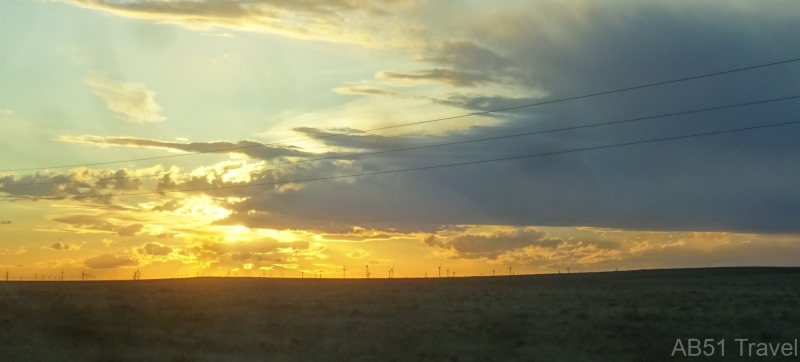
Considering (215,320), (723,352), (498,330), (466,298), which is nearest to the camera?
(723,352)

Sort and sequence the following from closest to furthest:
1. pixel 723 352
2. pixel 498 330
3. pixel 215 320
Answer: pixel 723 352 < pixel 498 330 < pixel 215 320

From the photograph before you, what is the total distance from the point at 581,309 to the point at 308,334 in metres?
23.5

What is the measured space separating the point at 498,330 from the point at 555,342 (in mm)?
4618

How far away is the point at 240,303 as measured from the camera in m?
74.3

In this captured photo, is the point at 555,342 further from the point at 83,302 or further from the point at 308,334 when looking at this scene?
the point at 83,302

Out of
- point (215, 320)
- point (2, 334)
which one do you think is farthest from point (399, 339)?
point (2, 334)

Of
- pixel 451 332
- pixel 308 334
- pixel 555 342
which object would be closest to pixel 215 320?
pixel 308 334

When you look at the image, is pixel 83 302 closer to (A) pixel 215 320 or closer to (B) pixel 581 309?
(A) pixel 215 320

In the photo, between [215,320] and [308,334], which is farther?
[215,320]

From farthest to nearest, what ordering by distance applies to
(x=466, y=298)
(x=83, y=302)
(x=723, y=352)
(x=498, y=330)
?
(x=466, y=298) < (x=83, y=302) < (x=498, y=330) < (x=723, y=352)

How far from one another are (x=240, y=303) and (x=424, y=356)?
123ft

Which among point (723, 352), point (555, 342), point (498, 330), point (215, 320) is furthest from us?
point (215, 320)

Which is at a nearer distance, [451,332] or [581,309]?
[451,332]

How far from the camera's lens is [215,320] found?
Answer: 188 feet
